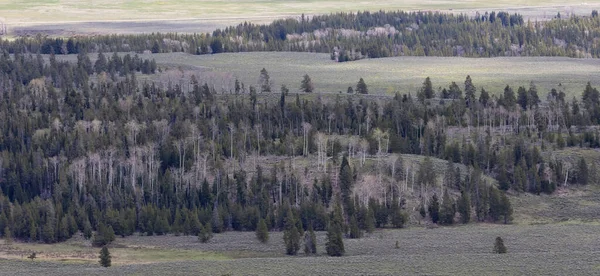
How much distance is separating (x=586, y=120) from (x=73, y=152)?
42.4 meters

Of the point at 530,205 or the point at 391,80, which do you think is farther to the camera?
the point at 391,80

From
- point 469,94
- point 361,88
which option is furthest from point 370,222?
point 361,88

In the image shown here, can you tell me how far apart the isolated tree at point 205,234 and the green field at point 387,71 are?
211 feet

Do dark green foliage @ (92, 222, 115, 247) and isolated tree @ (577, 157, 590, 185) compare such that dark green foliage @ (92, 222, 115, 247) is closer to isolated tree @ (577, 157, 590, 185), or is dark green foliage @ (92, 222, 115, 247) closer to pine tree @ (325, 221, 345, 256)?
pine tree @ (325, 221, 345, 256)

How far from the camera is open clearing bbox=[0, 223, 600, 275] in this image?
2884 inches

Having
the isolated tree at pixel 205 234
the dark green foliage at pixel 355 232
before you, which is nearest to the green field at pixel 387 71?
the dark green foliage at pixel 355 232

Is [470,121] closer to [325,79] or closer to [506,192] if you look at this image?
[506,192]

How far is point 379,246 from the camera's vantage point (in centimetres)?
8300

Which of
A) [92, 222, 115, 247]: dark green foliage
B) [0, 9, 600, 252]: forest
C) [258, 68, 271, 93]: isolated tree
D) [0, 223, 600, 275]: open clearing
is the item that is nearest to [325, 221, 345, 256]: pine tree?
[0, 223, 600, 275]: open clearing

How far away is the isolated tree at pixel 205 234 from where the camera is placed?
87.1m

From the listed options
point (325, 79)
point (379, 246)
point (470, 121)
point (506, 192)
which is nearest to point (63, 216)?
point (379, 246)

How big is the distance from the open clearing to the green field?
64065mm

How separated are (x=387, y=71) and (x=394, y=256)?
9884 cm

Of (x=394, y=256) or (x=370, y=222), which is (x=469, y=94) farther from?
(x=394, y=256)
